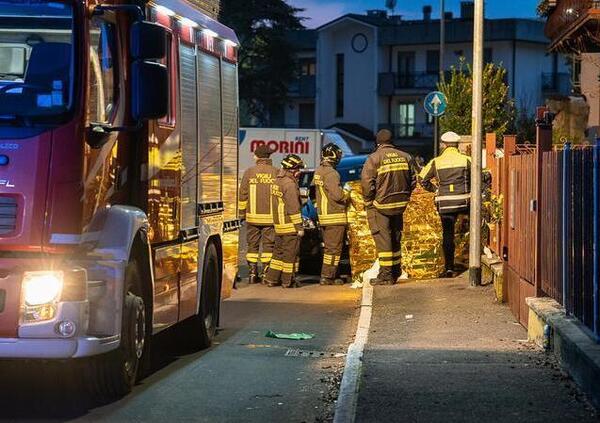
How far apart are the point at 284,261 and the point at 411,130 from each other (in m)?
58.7

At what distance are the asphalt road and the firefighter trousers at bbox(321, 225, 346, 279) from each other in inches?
146

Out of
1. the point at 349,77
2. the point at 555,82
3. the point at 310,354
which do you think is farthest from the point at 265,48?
the point at 310,354

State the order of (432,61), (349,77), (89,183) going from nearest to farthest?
(89,183)
(432,61)
(349,77)

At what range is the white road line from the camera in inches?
286

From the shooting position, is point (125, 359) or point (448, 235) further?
point (448, 235)

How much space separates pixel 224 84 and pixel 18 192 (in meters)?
4.40

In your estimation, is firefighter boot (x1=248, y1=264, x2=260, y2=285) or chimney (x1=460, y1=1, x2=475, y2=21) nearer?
firefighter boot (x1=248, y1=264, x2=260, y2=285)

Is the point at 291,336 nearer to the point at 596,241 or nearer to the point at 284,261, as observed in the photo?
the point at 596,241

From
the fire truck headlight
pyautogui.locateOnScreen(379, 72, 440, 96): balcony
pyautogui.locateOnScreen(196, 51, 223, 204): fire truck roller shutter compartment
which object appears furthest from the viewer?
pyautogui.locateOnScreen(379, 72, 440, 96): balcony

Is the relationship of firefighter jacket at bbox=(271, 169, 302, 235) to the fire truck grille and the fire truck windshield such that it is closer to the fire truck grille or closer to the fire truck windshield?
the fire truck windshield

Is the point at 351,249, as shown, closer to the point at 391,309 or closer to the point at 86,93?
the point at 391,309

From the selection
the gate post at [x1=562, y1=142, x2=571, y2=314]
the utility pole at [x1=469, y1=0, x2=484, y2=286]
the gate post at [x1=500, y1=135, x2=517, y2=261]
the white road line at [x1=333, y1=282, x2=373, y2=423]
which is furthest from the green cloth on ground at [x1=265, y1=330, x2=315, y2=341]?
the utility pole at [x1=469, y1=0, x2=484, y2=286]

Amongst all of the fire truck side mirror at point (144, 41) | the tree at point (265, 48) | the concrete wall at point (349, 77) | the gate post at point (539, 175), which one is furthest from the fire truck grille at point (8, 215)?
the concrete wall at point (349, 77)

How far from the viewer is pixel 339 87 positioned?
7625 cm
